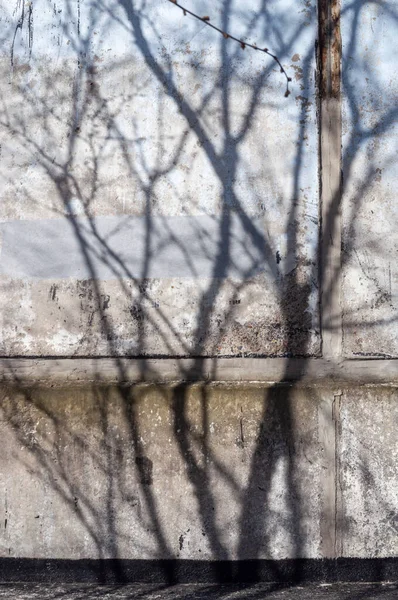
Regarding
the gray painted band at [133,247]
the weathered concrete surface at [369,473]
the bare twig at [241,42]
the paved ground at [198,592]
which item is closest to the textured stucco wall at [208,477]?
the weathered concrete surface at [369,473]

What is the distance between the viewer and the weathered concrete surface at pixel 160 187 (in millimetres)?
3340

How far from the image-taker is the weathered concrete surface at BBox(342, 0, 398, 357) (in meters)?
3.29

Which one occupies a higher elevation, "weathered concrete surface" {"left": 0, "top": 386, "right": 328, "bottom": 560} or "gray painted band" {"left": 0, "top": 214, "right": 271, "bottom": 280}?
"gray painted band" {"left": 0, "top": 214, "right": 271, "bottom": 280}

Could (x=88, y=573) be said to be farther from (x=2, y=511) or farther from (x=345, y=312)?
(x=345, y=312)

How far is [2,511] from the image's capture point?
3.26m

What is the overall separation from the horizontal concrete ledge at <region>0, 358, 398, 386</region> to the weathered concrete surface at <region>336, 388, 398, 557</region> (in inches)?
5.0

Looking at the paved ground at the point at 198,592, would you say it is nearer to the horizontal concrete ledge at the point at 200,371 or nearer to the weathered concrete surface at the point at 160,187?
the horizontal concrete ledge at the point at 200,371

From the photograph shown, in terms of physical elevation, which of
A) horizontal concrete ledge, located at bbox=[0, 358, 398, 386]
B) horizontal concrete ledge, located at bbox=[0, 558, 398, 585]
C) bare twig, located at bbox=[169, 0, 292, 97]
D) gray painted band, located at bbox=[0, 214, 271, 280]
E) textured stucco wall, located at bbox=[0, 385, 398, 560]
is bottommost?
horizontal concrete ledge, located at bbox=[0, 558, 398, 585]

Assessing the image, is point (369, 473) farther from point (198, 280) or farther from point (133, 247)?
point (133, 247)

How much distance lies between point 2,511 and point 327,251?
2442mm

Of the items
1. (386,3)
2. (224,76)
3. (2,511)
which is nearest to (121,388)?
(2,511)

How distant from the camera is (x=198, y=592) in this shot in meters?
3.11

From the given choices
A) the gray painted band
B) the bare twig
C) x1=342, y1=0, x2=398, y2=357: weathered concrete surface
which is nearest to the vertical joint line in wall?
x1=342, y1=0, x2=398, y2=357: weathered concrete surface

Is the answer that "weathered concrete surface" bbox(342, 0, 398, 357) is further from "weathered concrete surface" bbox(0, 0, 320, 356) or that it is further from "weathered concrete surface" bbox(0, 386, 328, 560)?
"weathered concrete surface" bbox(0, 386, 328, 560)
